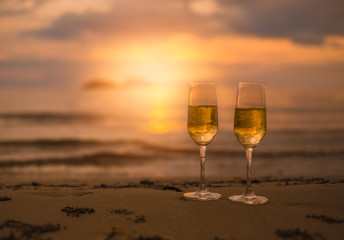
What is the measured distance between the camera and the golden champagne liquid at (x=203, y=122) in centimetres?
351

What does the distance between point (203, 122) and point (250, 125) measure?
44cm

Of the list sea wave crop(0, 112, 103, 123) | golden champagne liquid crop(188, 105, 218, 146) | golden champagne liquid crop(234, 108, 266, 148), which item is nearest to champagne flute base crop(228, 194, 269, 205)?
golden champagne liquid crop(234, 108, 266, 148)

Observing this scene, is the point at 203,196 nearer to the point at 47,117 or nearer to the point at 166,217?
the point at 166,217

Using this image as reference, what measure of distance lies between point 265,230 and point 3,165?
537 inches

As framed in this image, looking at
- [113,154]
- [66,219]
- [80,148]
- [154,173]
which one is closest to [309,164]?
[154,173]

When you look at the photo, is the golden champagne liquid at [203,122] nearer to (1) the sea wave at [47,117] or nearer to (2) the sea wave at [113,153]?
(2) the sea wave at [113,153]

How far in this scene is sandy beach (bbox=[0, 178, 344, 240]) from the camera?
8.15 feet

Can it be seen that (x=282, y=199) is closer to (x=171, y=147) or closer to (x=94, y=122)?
(x=171, y=147)

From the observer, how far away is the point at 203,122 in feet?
11.5

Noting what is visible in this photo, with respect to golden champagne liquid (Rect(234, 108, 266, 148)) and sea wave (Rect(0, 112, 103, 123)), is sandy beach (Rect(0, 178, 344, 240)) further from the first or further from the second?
sea wave (Rect(0, 112, 103, 123))

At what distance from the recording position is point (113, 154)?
57.4ft

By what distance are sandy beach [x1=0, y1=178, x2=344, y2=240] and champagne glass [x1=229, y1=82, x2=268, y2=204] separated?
0.75ft

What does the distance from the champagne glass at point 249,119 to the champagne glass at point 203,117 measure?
9.5 inches

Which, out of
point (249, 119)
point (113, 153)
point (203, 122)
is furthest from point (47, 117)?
point (249, 119)
